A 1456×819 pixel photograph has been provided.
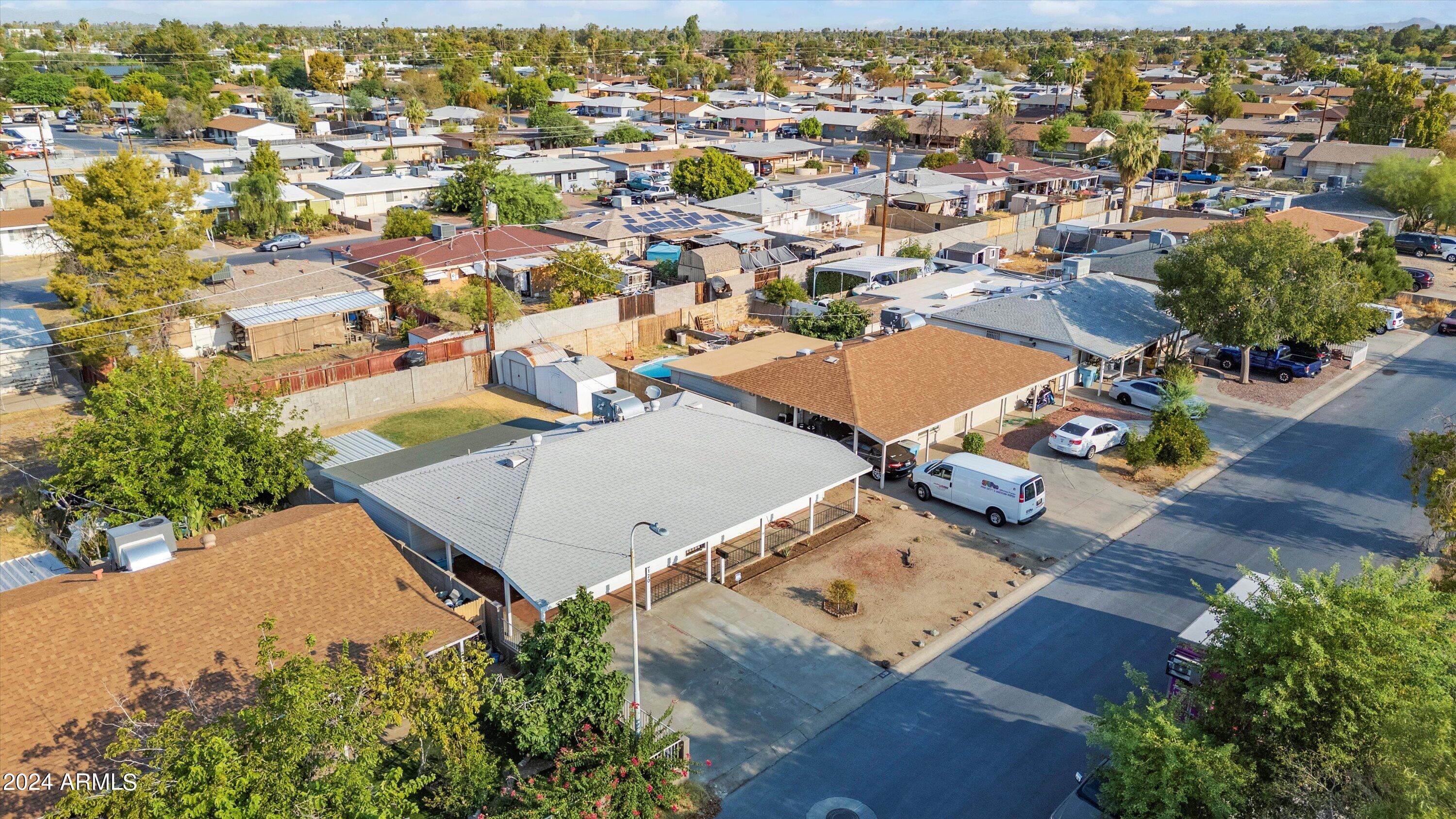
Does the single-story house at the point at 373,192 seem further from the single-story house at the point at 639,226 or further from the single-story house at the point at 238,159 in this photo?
the single-story house at the point at 639,226

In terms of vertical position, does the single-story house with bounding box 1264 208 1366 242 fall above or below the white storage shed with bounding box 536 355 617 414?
above

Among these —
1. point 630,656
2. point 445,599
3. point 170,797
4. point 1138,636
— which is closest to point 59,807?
point 170,797

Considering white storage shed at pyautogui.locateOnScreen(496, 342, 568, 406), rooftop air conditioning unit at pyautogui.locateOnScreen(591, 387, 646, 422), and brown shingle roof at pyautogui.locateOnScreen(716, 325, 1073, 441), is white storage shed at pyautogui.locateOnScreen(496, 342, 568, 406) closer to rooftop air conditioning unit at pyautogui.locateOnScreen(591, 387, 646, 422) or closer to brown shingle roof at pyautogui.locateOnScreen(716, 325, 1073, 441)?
brown shingle roof at pyautogui.locateOnScreen(716, 325, 1073, 441)

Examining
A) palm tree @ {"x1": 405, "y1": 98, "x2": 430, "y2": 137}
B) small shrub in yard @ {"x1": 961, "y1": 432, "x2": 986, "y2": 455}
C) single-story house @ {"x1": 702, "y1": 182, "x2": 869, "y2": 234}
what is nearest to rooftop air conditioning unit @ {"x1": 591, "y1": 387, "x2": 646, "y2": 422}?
small shrub in yard @ {"x1": 961, "y1": 432, "x2": 986, "y2": 455}

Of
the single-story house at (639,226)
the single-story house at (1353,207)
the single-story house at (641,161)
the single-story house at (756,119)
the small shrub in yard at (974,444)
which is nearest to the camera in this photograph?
the small shrub in yard at (974,444)

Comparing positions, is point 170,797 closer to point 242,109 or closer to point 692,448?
point 692,448

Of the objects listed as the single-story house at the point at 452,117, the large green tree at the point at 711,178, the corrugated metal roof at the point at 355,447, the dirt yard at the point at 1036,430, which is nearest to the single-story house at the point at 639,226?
the large green tree at the point at 711,178

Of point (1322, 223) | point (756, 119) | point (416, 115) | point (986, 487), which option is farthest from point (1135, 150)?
point (416, 115)
